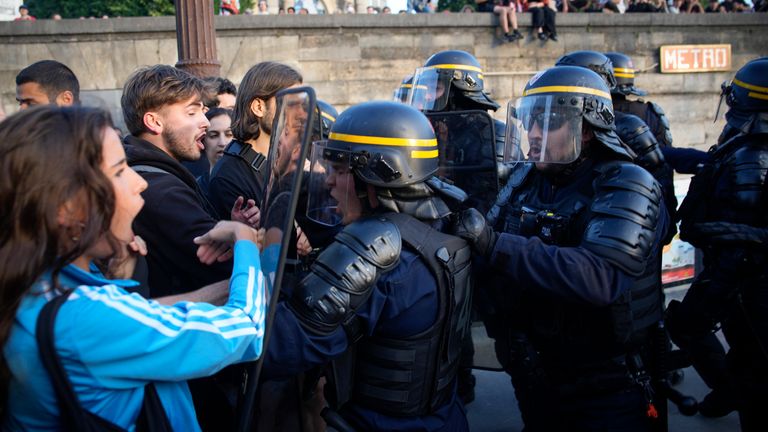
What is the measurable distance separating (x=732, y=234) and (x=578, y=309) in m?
1.12

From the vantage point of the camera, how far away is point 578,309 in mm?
2557

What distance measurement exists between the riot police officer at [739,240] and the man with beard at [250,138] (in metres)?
2.33

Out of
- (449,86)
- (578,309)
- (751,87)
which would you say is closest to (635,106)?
(449,86)

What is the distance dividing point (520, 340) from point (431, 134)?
1.09 m

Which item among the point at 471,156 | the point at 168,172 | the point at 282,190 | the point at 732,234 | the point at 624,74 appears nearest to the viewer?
the point at 282,190

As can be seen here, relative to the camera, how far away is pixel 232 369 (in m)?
1.92

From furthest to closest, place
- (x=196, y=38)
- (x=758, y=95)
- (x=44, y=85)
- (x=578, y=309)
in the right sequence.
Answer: (x=196, y=38) < (x=44, y=85) < (x=758, y=95) < (x=578, y=309)

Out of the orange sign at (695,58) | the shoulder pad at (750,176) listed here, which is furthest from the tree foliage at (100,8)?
the shoulder pad at (750,176)

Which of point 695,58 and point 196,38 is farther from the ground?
point 695,58

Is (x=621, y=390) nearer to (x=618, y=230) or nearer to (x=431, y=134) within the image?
(x=618, y=230)

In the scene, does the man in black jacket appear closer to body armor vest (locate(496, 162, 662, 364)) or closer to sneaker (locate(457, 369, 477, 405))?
body armor vest (locate(496, 162, 662, 364))

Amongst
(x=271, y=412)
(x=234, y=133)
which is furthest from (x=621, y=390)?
(x=234, y=133)

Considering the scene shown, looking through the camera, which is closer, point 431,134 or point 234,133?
point 431,134

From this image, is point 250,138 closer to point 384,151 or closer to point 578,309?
point 384,151
